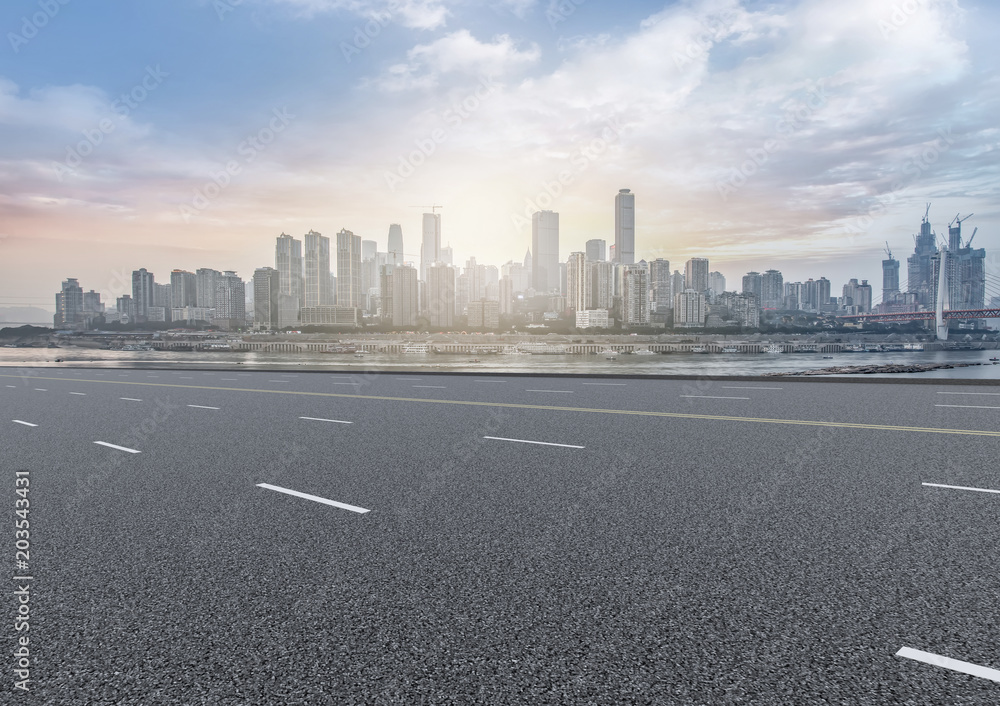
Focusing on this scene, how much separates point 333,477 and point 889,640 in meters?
6.21

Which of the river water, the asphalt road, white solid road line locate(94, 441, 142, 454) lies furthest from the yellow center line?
the river water

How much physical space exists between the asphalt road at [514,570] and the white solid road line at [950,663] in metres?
0.05

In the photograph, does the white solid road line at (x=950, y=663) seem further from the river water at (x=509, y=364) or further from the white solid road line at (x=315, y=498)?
the river water at (x=509, y=364)

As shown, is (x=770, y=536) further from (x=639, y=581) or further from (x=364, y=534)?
(x=364, y=534)

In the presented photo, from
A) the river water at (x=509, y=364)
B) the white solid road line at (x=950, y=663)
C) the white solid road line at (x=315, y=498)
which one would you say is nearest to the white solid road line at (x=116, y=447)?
the white solid road line at (x=315, y=498)

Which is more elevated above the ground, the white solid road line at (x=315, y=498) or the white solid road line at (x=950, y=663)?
the white solid road line at (x=950, y=663)

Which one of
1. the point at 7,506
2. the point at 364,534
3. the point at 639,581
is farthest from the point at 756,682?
the point at 7,506

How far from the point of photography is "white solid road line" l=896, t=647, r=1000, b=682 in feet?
10.4

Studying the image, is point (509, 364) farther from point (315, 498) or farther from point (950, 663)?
point (950, 663)

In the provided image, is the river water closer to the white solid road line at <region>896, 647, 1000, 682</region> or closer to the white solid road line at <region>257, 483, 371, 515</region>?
the white solid road line at <region>257, 483, 371, 515</region>

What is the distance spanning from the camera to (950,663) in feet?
10.7

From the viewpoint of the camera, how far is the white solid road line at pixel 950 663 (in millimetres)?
3157

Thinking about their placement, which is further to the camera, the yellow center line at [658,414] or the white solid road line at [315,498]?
the yellow center line at [658,414]

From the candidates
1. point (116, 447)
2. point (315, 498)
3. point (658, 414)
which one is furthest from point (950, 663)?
point (116, 447)
